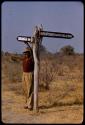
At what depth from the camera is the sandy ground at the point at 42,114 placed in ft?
32.0

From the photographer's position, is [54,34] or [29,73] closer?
[54,34]

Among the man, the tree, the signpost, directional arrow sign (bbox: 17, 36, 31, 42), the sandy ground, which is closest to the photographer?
the sandy ground

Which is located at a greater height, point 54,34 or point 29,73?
point 54,34

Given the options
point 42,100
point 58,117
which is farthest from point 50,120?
point 42,100

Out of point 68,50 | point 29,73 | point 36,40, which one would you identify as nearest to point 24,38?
point 36,40

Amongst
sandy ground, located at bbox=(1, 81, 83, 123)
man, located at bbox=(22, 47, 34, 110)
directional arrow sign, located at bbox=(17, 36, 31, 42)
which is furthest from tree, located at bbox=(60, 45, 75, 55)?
directional arrow sign, located at bbox=(17, 36, 31, 42)

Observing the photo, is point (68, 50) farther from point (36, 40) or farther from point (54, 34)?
point (36, 40)

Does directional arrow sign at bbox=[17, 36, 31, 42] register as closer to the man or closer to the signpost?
the signpost

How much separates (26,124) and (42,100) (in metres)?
3.14

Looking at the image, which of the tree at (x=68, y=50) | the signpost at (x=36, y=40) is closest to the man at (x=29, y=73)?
the signpost at (x=36, y=40)

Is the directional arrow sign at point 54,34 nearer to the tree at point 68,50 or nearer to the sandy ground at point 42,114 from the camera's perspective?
the sandy ground at point 42,114

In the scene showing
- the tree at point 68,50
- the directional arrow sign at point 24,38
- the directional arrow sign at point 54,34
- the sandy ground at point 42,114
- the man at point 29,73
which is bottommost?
the sandy ground at point 42,114

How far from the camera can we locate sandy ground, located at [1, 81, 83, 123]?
9.75m

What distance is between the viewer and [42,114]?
1028 centimetres
